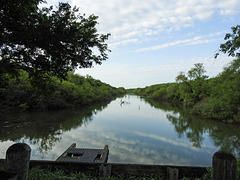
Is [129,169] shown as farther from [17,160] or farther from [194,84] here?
[194,84]

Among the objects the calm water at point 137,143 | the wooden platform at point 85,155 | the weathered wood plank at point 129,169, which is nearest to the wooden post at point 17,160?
the weathered wood plank at point 129,169

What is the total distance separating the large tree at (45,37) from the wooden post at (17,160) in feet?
10.1

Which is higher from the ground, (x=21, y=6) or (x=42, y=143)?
(x=21, y=6)

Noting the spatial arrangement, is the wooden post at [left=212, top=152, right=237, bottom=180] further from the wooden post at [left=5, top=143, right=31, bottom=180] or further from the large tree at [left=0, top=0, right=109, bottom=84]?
the large tree at [left=0, top=0, right=109, bottom=84]

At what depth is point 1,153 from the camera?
10305mm

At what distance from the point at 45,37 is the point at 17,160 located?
327cm


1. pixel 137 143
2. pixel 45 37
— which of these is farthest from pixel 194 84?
pixel 45 37

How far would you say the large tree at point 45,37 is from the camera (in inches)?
156

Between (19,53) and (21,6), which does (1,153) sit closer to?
(19,53)

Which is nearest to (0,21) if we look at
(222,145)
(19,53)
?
(19,53)

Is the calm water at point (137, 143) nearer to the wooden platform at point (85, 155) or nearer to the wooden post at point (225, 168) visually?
the wooden platform at point (85, 155)

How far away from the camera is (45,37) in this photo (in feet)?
13.3

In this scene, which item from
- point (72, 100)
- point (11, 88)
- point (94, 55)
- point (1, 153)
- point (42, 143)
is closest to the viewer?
point (94, 55)

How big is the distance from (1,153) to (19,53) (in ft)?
29.6
